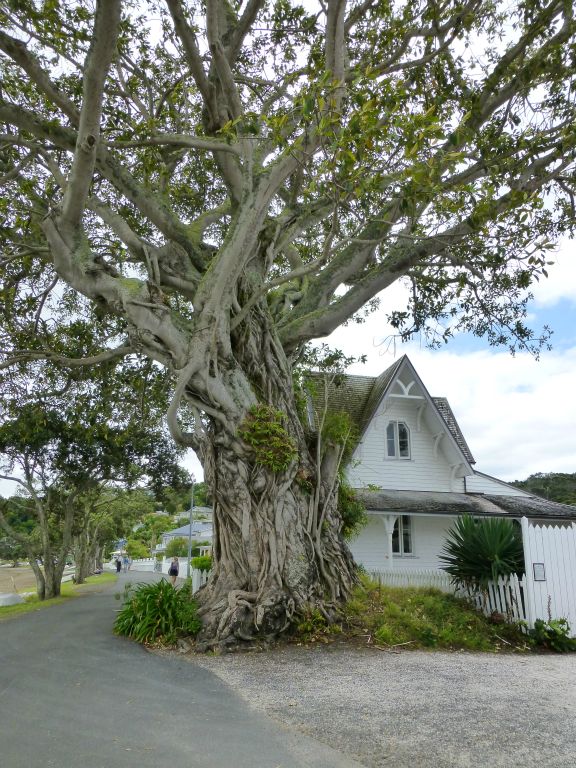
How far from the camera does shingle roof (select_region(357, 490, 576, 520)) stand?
1680 cm

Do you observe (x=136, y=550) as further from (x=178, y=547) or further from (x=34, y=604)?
(x=34, y=604)

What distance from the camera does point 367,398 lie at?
66.0 ft

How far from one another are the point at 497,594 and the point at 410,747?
6197 millimetres

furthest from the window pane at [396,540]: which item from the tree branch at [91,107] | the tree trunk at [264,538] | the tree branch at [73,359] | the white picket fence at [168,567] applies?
the tree branch at [91,107]

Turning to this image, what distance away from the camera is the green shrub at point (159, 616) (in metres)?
9.02

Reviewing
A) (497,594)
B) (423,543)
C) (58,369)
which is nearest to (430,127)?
(497,594)

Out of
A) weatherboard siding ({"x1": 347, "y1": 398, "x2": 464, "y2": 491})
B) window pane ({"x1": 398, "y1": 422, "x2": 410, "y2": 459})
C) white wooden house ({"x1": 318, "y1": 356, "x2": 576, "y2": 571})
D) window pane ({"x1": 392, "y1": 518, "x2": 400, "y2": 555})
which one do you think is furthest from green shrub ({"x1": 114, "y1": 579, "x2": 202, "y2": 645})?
window pane ({"x1": 398, "y1": 422, "x2": 410, "y2": 459})

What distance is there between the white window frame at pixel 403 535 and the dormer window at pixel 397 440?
6.47 feet

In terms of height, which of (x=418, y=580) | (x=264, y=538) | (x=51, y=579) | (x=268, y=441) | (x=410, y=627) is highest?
(x=268, y=441)

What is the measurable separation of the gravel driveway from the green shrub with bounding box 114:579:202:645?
0.98m

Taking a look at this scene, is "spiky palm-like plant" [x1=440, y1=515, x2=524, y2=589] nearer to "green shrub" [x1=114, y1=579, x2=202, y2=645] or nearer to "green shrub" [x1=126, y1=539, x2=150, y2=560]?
"green shrub" [x1=114, y1=579, x2=202, y2=645]

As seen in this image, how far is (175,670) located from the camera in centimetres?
720

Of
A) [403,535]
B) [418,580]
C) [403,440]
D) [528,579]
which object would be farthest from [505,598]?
[403,440]

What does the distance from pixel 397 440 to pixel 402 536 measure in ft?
9.93
